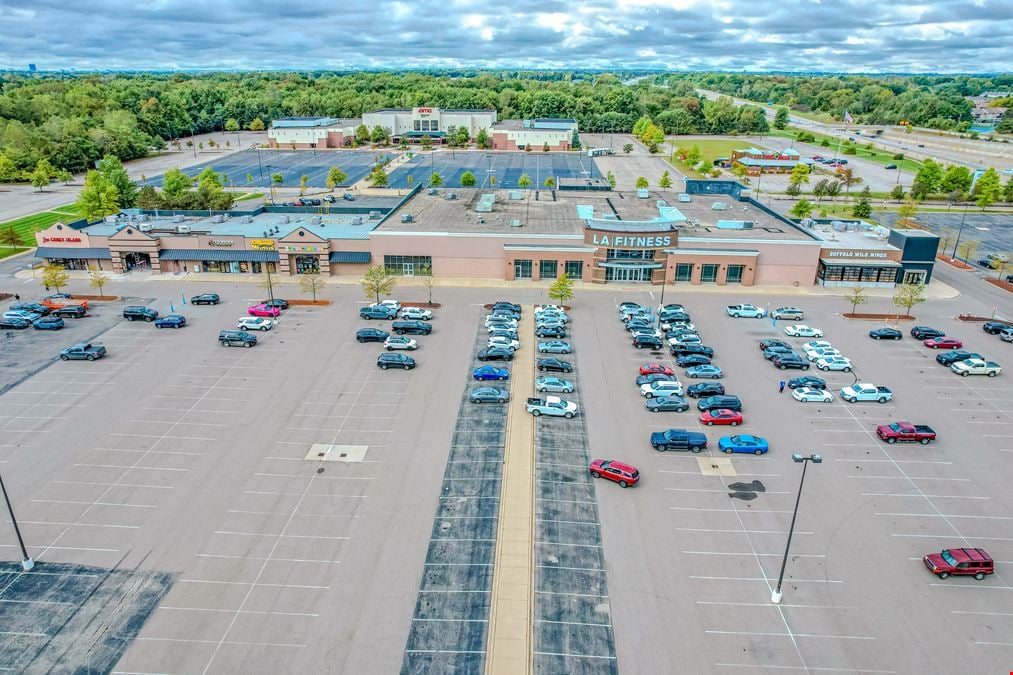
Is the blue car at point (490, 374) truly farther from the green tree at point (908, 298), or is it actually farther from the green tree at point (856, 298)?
the green tree at point (908, 298)

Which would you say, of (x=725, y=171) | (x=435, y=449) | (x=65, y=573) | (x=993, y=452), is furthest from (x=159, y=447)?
(x=725, y=171)

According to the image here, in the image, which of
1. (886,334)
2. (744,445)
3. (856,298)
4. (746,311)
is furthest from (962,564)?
(856,298)

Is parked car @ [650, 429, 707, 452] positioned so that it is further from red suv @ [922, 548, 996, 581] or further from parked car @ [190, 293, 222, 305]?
parked car @ [190, 293, 222, 305]

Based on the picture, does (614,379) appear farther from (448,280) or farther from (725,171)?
(725,171)

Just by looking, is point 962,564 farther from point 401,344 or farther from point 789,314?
point 401,344

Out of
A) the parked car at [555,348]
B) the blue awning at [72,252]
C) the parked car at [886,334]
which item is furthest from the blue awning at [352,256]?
the parked car at [886,334]

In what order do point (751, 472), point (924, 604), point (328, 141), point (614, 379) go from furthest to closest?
point (328, 141), point (614, 379), point (751, 472), point (924, 604)

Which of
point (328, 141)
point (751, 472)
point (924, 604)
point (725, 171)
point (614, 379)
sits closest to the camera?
point (924, 604)
